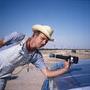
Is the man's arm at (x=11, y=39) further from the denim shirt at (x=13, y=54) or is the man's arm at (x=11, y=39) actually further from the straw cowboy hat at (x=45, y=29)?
the straw cowboy hat at (x=45, y=29)

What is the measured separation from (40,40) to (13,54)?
0.36 metres

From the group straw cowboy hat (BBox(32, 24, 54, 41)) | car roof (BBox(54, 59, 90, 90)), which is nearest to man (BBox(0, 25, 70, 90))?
straw cowboy hat (BBox(32, 24, 54, 41))

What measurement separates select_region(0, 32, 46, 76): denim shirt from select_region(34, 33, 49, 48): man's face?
0.53 feet

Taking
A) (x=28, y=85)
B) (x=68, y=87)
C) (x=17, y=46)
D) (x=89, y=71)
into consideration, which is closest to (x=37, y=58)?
(x=17, y=46)

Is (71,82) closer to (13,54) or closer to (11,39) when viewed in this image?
(13,54)

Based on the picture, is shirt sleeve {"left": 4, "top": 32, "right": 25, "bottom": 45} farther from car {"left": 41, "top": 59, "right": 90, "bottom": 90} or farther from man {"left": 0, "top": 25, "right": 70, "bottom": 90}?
car {"left": 41, "top": 59, "right": 90, "bottom": 90}

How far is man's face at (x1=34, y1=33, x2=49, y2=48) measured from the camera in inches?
108

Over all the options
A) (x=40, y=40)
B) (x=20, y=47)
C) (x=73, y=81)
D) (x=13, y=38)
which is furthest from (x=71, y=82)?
(x=13, y=38)

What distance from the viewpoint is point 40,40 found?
9.05ft

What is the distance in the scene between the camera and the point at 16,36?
9.32 feet

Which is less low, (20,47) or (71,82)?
(20,47)

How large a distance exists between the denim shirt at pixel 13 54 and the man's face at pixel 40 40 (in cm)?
16

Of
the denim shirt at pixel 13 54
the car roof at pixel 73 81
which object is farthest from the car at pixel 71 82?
the denim shirt at pixel 13 54

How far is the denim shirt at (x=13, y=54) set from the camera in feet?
9.11
